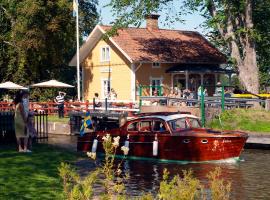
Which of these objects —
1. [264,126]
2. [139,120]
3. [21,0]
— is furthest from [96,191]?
[21,0]

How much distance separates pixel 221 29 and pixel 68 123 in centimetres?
1157

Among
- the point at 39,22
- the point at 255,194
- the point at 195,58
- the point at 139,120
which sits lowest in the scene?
the point at 255,194

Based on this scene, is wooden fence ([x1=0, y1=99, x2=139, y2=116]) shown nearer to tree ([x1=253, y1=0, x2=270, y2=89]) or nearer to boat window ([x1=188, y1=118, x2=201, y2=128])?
boat window ([x1=188, y1=118, x2=201, y2=128])

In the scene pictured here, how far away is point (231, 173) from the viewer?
18156mm

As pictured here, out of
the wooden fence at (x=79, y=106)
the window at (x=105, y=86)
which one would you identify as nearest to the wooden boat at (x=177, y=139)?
the wooden fence at (x=79, y=106)

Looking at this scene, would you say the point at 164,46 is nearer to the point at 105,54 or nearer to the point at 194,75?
the point at 194,75

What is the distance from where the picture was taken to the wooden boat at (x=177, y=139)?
2017 centimetres

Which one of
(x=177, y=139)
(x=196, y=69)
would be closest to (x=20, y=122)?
(x=177, y=139)

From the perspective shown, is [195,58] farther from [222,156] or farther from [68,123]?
[222,156]

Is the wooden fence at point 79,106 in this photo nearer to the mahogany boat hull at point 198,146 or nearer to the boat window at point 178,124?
the boat window at point 178,124

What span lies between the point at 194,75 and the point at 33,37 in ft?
46.7

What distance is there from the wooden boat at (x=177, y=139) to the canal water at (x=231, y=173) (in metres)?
0.39

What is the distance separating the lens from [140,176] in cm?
1756

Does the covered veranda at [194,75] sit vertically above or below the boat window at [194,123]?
above
